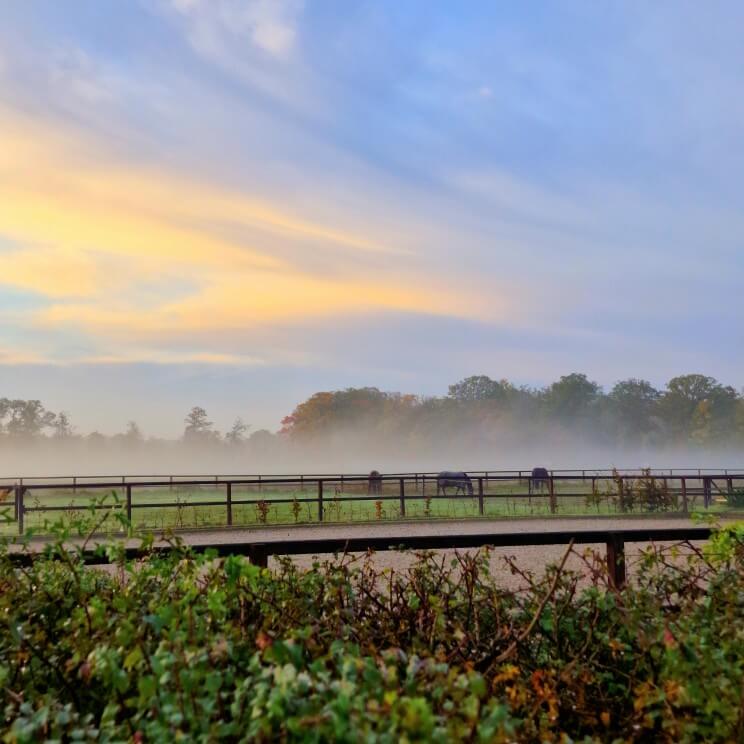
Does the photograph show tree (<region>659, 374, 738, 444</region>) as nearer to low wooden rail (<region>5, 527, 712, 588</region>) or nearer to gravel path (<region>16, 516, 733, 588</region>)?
gravel path (<region>16, 516, 733, 588</region>)

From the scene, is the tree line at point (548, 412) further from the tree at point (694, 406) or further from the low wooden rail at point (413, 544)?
the low wooden rail at point (413, 544)

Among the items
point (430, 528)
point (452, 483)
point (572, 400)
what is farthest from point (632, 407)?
point (430, 528)

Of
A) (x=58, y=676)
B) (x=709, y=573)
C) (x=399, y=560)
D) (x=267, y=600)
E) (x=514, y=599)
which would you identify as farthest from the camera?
(x=399, y=560)

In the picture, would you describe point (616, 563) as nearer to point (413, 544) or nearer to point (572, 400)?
point (413, 544)

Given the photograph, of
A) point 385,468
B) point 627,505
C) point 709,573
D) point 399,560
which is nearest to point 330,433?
→ point 385,468

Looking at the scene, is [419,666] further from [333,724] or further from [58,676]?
[58,676]

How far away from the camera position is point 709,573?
4211mm

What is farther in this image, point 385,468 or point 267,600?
point 385,468

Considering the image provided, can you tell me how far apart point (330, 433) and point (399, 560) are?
10073 cm

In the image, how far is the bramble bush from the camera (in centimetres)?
209

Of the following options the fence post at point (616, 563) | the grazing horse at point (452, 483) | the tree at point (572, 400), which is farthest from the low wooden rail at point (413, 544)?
the tree at point (572, 400)

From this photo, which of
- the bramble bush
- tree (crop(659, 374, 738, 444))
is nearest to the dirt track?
the bramble bush

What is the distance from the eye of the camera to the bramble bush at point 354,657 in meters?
2.09

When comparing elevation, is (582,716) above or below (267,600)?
below
